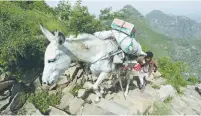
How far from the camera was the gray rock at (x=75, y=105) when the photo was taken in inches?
476

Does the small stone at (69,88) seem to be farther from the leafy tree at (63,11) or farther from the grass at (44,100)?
the leafy tree at (63,11)

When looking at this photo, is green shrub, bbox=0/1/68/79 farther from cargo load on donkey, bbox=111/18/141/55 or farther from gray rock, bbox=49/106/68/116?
cargo load on donkey, bbox=111/18/141/55

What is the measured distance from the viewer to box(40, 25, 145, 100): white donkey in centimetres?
959

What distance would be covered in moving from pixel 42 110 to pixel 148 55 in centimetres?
461

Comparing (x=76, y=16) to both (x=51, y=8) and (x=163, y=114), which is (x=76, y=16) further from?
(x=163, y=114)

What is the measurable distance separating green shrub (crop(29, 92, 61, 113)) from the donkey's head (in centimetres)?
307

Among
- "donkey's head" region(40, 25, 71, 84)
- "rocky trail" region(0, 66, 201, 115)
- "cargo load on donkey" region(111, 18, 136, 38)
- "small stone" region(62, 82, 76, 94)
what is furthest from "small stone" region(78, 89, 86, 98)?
"cargo load on donkey" region(111, 18, 136, 38)

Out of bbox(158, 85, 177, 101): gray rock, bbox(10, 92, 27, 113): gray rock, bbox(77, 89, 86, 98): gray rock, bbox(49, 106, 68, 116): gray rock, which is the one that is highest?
bbox(77, 89, 86, 98): gray rock

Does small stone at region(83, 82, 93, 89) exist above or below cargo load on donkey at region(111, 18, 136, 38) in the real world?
below

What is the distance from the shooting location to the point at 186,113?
14477 mm

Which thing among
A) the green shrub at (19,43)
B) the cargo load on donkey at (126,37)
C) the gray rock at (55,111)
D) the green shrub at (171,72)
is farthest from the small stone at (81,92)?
the green shrub at (171,72)

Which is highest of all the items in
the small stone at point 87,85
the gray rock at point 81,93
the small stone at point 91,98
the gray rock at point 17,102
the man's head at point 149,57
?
the man's head at point 149,57

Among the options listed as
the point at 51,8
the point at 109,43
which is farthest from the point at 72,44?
the point at 51,8

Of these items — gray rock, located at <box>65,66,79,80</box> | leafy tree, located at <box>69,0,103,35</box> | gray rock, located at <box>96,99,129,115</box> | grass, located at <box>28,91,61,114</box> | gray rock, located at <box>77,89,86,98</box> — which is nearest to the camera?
gray rock, located at <box>96,99,129,115</box>
